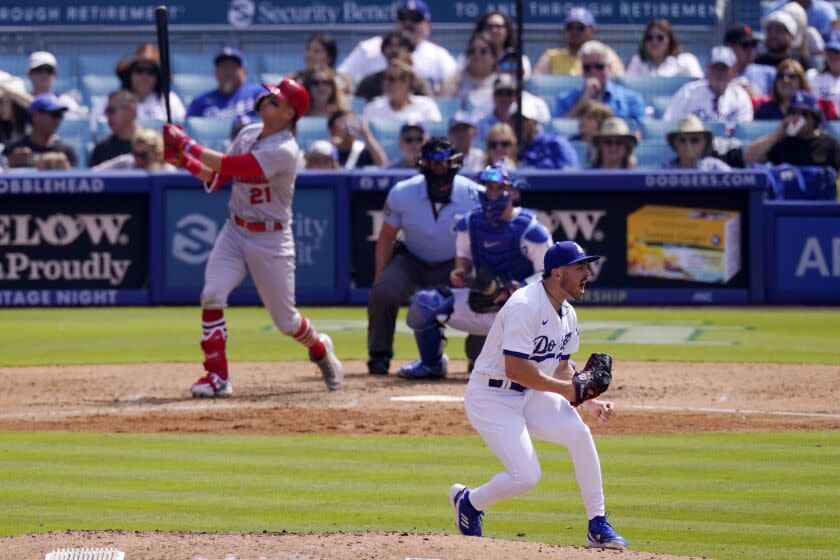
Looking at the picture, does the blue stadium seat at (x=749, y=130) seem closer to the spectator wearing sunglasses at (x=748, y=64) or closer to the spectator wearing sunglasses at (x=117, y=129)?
the spectator wearing sunglasses at (x=748, y=64)

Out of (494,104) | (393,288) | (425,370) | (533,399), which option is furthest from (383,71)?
(533,399)

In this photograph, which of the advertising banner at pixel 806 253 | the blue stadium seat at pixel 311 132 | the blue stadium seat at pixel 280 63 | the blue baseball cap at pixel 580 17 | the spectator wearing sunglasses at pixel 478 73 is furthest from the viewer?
the blue stadium seat at pixel 280 63

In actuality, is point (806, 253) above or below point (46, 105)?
below

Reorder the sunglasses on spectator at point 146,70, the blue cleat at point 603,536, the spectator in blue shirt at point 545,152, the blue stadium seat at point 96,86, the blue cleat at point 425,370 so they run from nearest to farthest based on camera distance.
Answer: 1. the blue cleat at point 603,536
2. the blue cleat at point 425,370
3. the spectator in blue shirt at point 545,152
4. the sunglasses on spectator at point 146,70
5. the blue stadium seat at point 96,86

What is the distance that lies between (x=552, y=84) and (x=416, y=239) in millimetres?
6691

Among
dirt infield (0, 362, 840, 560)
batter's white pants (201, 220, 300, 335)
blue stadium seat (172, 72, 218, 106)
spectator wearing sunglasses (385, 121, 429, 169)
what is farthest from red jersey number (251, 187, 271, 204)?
blue stadium seat (172, 72, 218, 106)

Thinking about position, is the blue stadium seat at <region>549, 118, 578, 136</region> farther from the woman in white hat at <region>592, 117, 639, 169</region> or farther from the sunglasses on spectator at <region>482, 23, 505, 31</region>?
the sunglasses on spectator at <region>482, 23, 505, 31</region>

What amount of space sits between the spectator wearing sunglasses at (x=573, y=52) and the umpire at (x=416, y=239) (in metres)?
6.64

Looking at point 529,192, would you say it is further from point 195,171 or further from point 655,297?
point 195,171

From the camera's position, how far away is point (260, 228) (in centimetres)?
1091

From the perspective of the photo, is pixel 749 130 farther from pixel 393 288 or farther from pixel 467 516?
pixel 467 516

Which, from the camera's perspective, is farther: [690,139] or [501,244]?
[690,139]

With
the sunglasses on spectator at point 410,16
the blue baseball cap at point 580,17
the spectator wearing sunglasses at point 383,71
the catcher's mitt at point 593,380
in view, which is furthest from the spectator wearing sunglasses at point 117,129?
the catcher's mitt at point 593,380

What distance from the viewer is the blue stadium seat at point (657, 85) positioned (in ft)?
61.4
